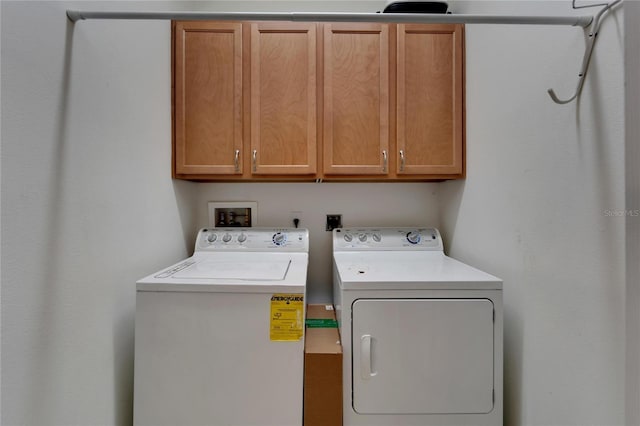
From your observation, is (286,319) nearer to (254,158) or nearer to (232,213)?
Result: (254,158)

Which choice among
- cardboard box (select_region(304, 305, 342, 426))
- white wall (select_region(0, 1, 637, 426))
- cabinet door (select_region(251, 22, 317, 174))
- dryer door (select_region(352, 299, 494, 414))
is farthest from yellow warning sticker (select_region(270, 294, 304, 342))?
cabinet door (select_region(251, 22, 317, 174))

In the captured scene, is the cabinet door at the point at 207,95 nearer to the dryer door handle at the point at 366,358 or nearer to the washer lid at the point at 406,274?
the washer lid at the point at 406,274

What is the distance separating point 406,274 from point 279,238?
33.3 inches

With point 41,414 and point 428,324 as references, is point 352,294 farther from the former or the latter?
point 41,414

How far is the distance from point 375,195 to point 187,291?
1.31 meters

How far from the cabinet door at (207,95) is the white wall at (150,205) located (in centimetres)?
9

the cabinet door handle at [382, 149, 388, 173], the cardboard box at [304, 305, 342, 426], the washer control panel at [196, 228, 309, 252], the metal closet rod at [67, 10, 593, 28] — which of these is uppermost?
the metal closet rod at [67, 10, 593, 28]

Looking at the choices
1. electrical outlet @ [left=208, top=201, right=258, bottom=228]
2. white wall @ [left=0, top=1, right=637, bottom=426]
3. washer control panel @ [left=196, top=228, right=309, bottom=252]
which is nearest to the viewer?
white wall @ [left=0, top=1, right=637, bottom=426]

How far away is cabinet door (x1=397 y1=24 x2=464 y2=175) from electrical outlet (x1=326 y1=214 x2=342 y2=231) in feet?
1.77

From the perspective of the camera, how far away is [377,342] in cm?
104

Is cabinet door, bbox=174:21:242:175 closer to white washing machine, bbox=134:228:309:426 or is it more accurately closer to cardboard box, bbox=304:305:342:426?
white washing machine, bbox=134:228:309:426

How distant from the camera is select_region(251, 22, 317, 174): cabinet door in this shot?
1511 mm

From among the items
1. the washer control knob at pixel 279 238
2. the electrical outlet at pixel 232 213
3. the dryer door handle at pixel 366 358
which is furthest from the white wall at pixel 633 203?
the electrical outlet at pixel 232 213

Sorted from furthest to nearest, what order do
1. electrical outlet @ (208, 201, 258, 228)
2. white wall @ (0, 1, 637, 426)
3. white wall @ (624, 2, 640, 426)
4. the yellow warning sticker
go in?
electrical outlet @ (208, 201, 258, 228) → the yellow warning sticker → white wall @ (0, 1, 637, 426) → white wall @ (624, 2, 640, 426)
